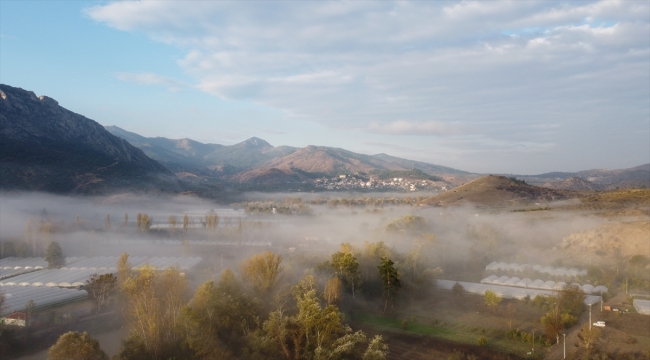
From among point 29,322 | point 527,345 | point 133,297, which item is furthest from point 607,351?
point 29,322

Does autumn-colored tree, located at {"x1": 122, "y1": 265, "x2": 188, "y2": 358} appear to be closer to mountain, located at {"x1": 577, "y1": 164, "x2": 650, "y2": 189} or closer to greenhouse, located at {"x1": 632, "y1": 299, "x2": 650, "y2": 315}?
greenhouse, located at {"x1": 632, "y1": 299, "x2": 650, "y2": 315}

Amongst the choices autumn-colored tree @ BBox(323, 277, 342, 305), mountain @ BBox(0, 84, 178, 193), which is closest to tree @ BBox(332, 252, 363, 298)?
autumn-colored tree @ BBox(323, 277, 342, 305)

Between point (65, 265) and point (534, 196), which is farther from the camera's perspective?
point (534, 196)

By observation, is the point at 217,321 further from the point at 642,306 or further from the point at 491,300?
the point at 642,306

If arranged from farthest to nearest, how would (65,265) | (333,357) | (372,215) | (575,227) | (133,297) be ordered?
(372,215) → (575,227) → (65,265) → (133,297) → (333,357)

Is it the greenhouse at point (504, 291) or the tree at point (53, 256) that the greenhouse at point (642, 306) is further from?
the tree at point (53, 256)

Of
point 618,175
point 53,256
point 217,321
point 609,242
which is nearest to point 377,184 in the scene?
point 618,175

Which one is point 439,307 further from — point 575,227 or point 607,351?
point 575,227
